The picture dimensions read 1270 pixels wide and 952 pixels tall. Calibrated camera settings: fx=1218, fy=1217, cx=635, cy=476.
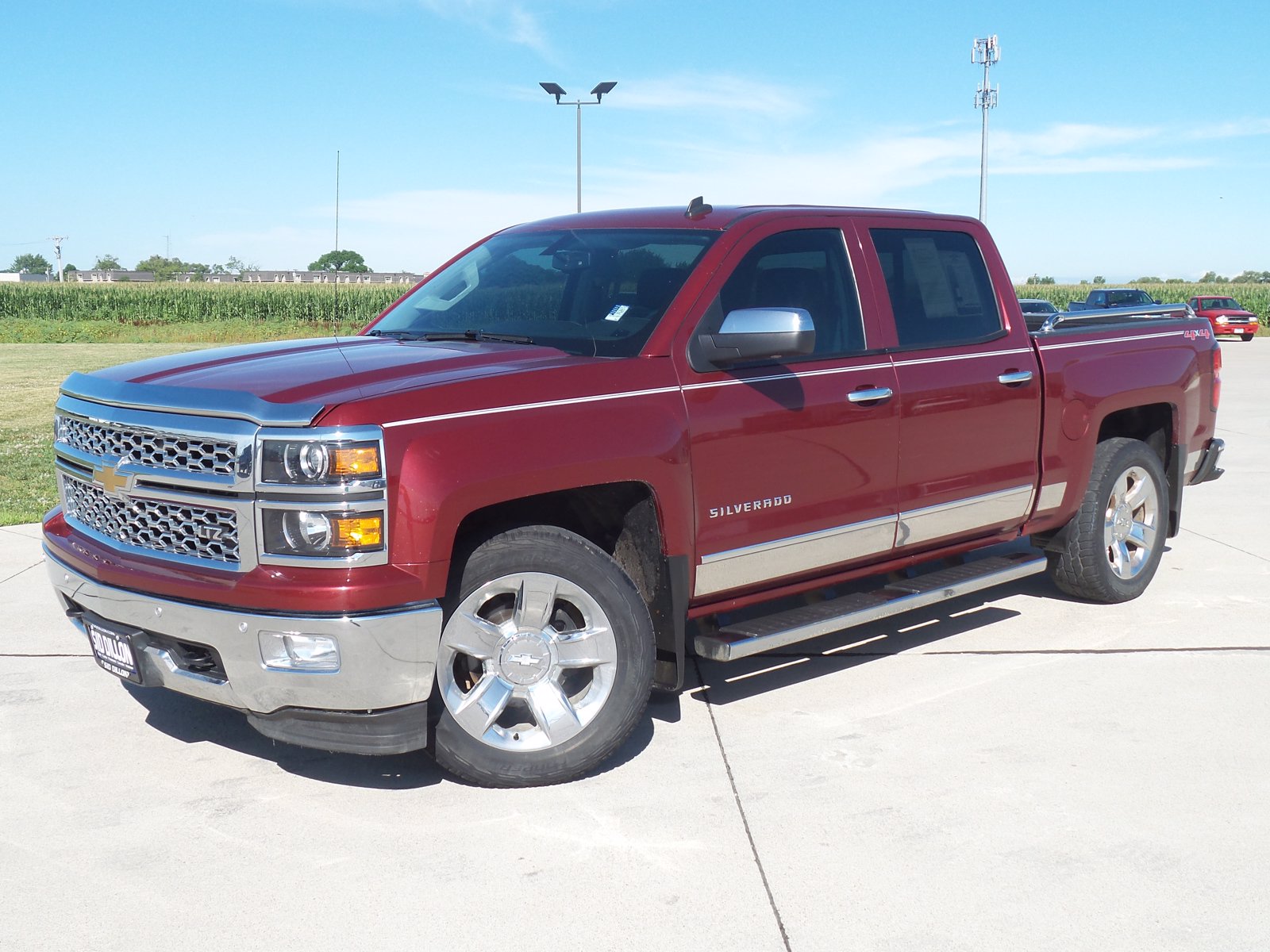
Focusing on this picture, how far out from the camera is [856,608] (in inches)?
192

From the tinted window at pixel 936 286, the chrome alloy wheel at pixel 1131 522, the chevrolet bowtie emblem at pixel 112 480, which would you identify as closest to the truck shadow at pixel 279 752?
the chevrolet bowtie emblem at pixel 112 480

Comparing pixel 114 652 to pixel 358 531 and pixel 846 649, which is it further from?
pixel 846 649

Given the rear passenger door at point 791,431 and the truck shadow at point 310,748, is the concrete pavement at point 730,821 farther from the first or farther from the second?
the rear passenger door at point 791,431

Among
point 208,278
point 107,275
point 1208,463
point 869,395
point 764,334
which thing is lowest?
point 1208,463

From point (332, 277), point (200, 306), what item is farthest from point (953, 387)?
point (332, 277)

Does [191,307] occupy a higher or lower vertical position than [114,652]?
Answer: higher

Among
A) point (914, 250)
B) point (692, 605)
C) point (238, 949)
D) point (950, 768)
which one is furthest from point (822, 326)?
point (238, 949)

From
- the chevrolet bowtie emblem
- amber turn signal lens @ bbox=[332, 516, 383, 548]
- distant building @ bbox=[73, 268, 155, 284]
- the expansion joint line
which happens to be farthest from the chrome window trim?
distant building @ bbox=[73, 268, 155, 284]

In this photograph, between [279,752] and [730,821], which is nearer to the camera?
[730,821]

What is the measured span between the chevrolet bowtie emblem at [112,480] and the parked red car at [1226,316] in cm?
3900

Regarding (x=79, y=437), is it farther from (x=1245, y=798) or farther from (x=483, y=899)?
(x=1245, y=798)

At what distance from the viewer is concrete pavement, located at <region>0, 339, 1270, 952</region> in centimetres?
324

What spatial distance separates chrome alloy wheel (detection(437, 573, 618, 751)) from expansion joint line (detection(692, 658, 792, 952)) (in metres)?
0.53

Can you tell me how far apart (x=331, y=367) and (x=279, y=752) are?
1.48 metres
